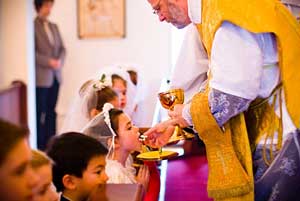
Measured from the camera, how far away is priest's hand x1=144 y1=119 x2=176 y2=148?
80.6 inches

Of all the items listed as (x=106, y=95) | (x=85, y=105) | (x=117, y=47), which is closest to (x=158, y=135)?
(x=85, y=105)

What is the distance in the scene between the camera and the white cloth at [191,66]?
7.31 feet

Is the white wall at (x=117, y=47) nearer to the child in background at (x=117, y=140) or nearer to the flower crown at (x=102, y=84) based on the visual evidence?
the flower crown at (x=102, y=84)

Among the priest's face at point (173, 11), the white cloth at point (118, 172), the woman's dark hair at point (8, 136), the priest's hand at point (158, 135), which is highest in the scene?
the priest's face at point (173, 11)

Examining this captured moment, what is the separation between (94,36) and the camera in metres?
6.86

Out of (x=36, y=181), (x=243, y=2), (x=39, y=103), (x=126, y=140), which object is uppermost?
(x=243, y=2)

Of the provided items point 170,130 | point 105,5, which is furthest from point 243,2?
point 105,5

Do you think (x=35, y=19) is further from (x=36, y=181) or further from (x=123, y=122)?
(x=36, y=181)

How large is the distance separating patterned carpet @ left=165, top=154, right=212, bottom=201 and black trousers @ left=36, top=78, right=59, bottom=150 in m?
2.82

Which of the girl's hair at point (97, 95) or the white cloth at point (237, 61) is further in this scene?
the girl's hair at point (97, 95)

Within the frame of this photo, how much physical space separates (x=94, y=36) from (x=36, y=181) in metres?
5.81

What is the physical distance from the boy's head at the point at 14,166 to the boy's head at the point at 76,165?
654 mm

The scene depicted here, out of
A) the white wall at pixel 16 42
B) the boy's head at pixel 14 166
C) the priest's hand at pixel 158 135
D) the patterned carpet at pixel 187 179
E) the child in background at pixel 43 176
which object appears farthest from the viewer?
the white wall at pixel 16 42

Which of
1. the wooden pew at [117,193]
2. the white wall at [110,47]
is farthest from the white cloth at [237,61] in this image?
the white wall at [110,47]
